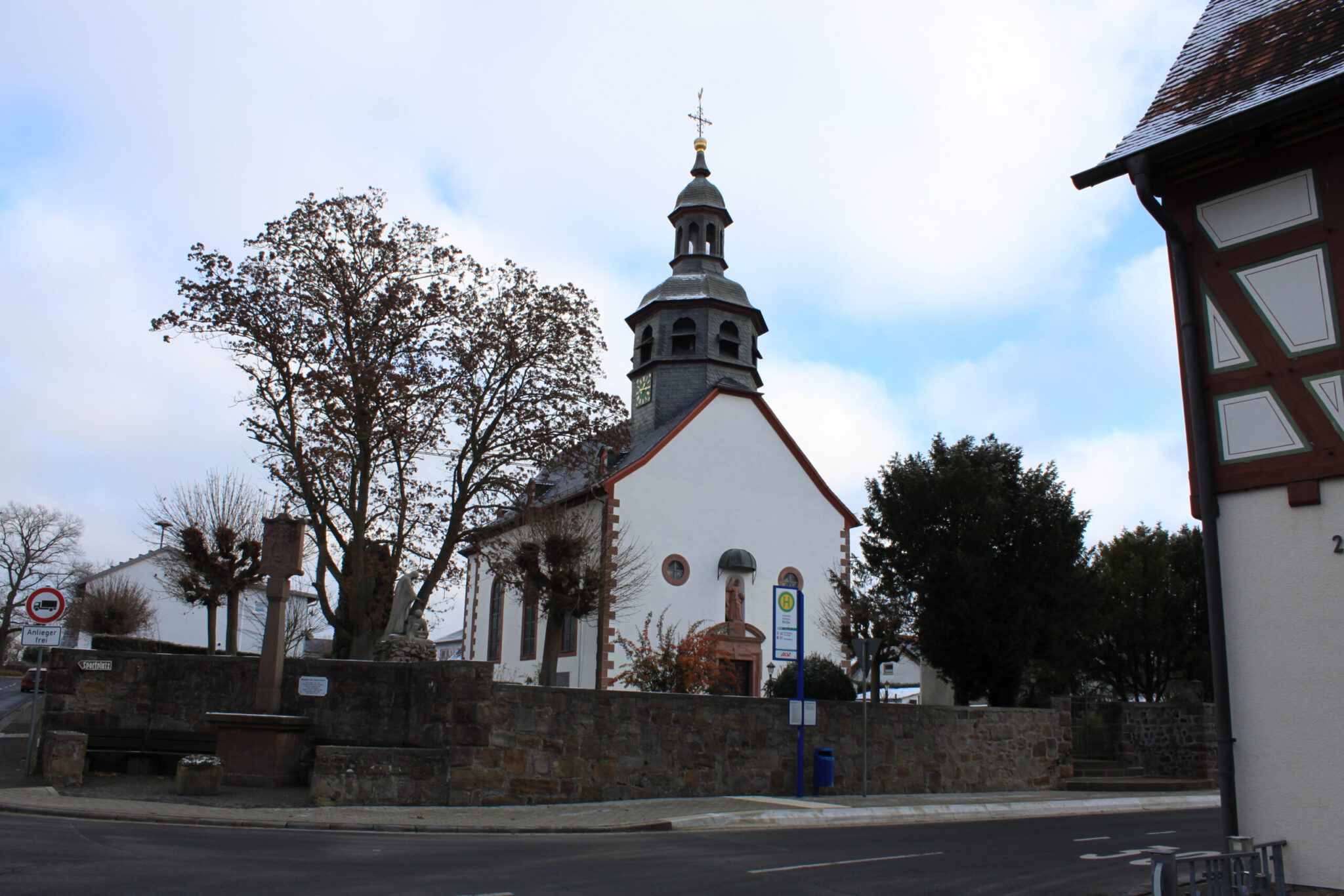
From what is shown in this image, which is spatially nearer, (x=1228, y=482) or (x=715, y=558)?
(x=1228, y=482)

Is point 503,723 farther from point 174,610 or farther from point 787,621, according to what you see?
point 174,610

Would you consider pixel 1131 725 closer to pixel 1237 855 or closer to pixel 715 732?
pixel 715 732

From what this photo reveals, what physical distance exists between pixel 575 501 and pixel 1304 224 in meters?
25.5

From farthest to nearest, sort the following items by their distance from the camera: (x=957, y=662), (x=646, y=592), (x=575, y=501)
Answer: (x=575, y=501), (x=646, y=592), (x=957, y=662)

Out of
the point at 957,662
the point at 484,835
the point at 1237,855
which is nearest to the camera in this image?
the point at 1237,855

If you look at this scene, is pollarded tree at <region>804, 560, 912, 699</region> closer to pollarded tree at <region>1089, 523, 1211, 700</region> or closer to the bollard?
pollarded tree at <region>1089, 523, 1211, 700</region>

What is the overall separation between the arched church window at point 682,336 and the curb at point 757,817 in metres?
19.3

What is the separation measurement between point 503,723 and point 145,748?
18.2 feet

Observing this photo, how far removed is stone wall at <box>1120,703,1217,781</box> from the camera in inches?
927

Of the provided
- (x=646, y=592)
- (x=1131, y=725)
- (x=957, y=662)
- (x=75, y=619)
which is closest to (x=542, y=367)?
(x=646, y=592)

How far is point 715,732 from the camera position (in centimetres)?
1712

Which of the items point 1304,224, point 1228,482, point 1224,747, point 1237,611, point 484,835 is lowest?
point 484,835

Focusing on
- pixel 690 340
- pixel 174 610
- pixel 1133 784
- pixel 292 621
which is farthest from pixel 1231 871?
pixel 174 610

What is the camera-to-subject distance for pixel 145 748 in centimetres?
1583
